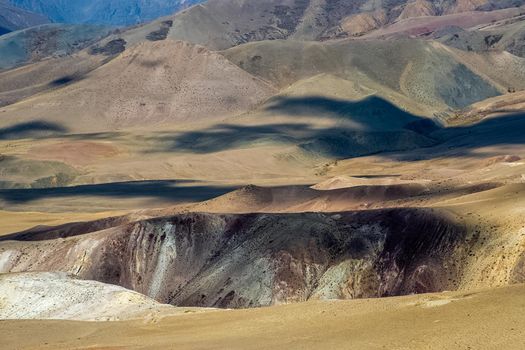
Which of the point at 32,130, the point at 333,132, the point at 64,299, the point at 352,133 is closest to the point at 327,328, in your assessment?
the point at 64,299

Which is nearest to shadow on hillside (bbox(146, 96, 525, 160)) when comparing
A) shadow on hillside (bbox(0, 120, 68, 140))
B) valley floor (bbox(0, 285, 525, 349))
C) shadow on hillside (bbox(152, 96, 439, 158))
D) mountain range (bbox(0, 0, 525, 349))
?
shadow on hillside (bbox(152, 96, 439, 158))

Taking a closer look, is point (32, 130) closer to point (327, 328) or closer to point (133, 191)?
point (133, 191)

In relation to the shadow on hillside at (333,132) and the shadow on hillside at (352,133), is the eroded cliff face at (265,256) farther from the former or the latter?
the shadow on hillside at (333,132)

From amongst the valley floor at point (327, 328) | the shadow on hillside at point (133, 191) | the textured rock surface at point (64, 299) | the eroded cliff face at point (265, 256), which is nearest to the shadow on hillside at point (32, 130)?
the shadow on hillside at point (133, 191)

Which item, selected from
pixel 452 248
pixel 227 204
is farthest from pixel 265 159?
pixel 452 248

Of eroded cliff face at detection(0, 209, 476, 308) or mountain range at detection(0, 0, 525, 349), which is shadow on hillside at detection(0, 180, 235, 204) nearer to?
mountain range at detection(0, 0, 525, 349)

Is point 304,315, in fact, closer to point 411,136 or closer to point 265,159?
point 265,159

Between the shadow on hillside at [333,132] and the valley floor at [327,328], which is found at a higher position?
the valley floor at [327,328]
